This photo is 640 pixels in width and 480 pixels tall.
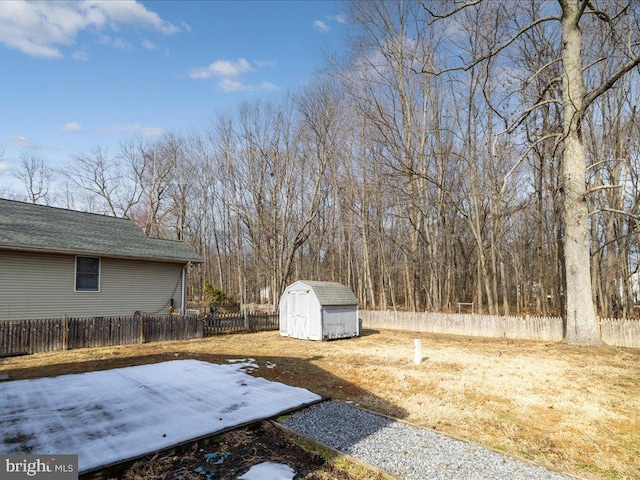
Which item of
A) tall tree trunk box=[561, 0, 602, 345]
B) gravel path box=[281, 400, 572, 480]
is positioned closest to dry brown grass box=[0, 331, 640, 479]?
gravel path box=[281, 400, 572, 480]

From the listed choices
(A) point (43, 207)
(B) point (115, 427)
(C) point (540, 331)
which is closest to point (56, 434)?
(B) point (115, 427)

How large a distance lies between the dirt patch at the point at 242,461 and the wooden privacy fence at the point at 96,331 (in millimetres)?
10154

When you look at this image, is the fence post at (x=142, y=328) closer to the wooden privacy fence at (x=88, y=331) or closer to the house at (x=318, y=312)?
the wooden privacy fence at (x=88, y=331)

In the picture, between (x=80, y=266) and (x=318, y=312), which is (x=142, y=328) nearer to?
(x=80, y=266)

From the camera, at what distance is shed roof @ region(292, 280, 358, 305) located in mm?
14898

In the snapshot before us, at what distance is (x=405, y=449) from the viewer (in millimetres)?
4500

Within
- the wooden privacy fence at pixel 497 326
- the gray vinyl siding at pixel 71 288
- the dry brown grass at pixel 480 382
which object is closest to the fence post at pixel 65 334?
the dry brown grass at pixel 480 382

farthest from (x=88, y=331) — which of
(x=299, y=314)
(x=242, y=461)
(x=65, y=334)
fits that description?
(x=242, y=461)

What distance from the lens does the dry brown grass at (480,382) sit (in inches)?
195

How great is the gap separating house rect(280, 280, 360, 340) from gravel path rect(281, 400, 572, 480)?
883cm

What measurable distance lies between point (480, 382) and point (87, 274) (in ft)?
Answer: 45.4

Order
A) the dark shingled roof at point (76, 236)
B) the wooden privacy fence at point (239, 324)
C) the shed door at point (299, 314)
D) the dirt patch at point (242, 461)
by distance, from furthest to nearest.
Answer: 1. the wooden privacy fence at point (239, 324)
2. the shed door at point (299, 314)
3. the dark shingled roof at point (76, 236)
4. the dirt patch at point (242, 461)

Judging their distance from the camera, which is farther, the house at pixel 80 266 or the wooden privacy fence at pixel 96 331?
the house at pixel 80 266
